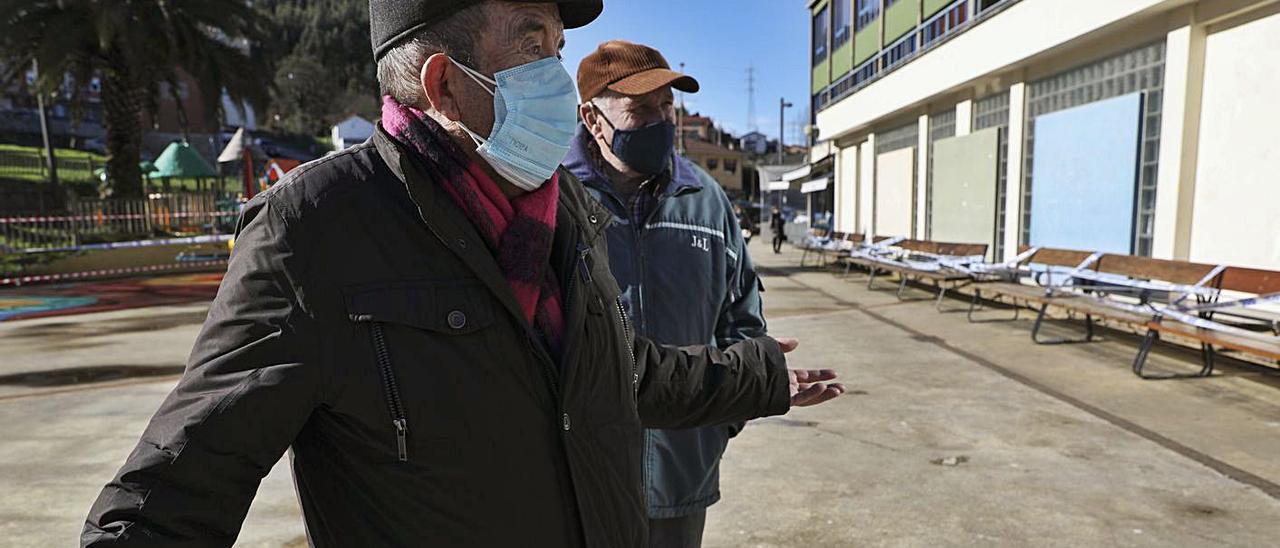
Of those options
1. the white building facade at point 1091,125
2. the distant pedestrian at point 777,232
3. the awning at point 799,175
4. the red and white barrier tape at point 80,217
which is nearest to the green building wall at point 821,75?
the awning at point 799,175

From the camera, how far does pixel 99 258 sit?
1661 cm

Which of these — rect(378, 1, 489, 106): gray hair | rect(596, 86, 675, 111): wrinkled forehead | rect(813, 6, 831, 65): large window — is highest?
rect(813, 6, 831, 65): large window

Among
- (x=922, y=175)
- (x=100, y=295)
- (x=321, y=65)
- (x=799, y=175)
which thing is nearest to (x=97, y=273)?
(x=100, y=295)

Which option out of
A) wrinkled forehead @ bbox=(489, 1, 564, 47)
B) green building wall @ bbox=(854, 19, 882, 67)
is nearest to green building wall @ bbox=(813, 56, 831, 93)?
green building wall @ bbox=(854, 19, 882, 67)

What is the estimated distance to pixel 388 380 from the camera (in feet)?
3.52

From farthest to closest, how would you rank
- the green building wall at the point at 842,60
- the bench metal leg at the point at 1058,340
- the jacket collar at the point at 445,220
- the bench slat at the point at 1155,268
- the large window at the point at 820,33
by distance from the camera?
the large window at the point at 820,33
the green building wall at the point at 842,60
the bench metal leg at the point at 1058,340
the bench slat at the point at 1155,268
the jacket collar at the point at 445,220

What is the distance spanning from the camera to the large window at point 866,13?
20.3 metres

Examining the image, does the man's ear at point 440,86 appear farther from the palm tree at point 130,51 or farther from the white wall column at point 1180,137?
the palm tree at point 130,51

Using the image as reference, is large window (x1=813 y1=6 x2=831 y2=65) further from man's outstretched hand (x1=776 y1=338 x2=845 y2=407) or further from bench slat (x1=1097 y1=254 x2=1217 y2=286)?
man's outstretched hand (x1=776 y1=338 x2=845 y2=407)

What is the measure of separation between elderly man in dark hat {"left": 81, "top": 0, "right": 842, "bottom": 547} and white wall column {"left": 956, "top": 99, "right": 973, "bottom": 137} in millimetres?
14348

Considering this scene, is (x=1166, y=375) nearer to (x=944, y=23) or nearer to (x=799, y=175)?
(x=944, y=23)

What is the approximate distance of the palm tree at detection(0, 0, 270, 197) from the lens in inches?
600

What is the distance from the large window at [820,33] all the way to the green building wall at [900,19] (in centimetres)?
657

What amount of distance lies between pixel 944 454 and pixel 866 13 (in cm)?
1918
